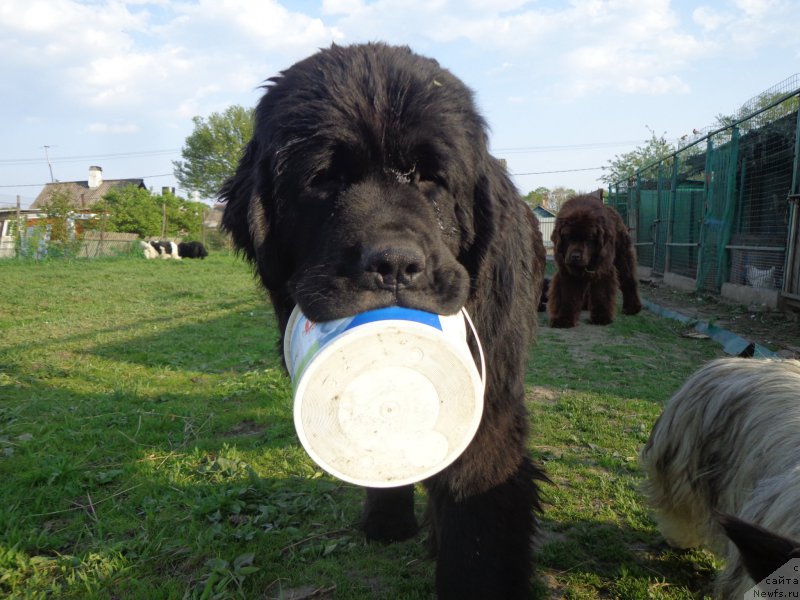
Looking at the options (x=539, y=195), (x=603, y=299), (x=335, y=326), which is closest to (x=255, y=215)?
(x=335, y=326)

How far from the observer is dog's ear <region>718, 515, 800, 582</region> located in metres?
0.99

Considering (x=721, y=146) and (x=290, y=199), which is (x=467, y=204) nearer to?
(x=290, y=199)

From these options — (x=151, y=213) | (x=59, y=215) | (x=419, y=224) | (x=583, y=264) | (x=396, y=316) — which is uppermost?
(x=151, y=213)

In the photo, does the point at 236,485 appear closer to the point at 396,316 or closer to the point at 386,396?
the point at 386,396

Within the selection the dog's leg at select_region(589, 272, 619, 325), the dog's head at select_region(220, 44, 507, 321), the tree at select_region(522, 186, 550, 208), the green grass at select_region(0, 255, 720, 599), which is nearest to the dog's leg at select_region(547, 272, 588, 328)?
the dog's leg at select_region(589, 272, 619, 325)

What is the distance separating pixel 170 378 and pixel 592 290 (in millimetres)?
5681

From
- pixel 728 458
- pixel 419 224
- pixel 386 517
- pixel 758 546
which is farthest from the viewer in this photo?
pixel 386 517

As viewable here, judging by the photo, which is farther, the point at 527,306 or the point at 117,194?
the point at 117,194

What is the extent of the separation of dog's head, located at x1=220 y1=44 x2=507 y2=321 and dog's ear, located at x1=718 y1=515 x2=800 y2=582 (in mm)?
998

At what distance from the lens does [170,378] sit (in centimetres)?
571

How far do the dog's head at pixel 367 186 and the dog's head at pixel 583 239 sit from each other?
5.82 metres

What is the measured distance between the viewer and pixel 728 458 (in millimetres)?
2111

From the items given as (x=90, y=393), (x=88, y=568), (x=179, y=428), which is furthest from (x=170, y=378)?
(x=88, y=568)

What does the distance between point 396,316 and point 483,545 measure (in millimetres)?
1013
